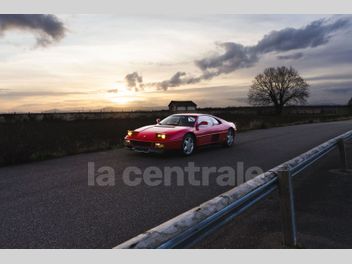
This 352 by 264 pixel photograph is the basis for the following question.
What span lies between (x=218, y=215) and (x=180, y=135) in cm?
788

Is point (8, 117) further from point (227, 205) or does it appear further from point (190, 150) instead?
point (227, 205)

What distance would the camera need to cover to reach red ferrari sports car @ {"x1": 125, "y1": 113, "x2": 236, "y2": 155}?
34.6 ft

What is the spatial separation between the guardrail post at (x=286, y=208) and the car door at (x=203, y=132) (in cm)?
761

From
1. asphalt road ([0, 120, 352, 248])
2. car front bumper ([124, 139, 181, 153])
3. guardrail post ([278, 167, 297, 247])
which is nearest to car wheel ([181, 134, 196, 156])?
car front bumper ([124, 139, 181, 153])

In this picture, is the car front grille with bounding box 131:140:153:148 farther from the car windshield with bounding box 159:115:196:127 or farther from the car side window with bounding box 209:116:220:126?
the car side window with bounding box 209:116:220:126

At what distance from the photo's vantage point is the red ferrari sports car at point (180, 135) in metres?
10.5

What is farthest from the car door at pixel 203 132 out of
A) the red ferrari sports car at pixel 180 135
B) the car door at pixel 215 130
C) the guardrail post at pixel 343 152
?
the guardrail post at pixel 343 152

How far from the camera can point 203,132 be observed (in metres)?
11.8

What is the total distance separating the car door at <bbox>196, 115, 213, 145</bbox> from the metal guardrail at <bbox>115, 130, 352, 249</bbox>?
6688 mm

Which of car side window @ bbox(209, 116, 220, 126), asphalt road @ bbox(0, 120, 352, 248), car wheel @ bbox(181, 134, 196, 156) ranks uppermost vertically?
car side window @ bbox(209, 116, 220, 126)

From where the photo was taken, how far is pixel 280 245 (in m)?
3.90

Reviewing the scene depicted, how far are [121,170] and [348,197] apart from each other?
472 cm

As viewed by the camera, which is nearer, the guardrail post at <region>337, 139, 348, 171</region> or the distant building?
the guardrail post at <region>337, 139, 348, 171</region>

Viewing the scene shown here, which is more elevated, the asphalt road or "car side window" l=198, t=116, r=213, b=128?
"car side window" l=198, t=116, r=213, b=128
